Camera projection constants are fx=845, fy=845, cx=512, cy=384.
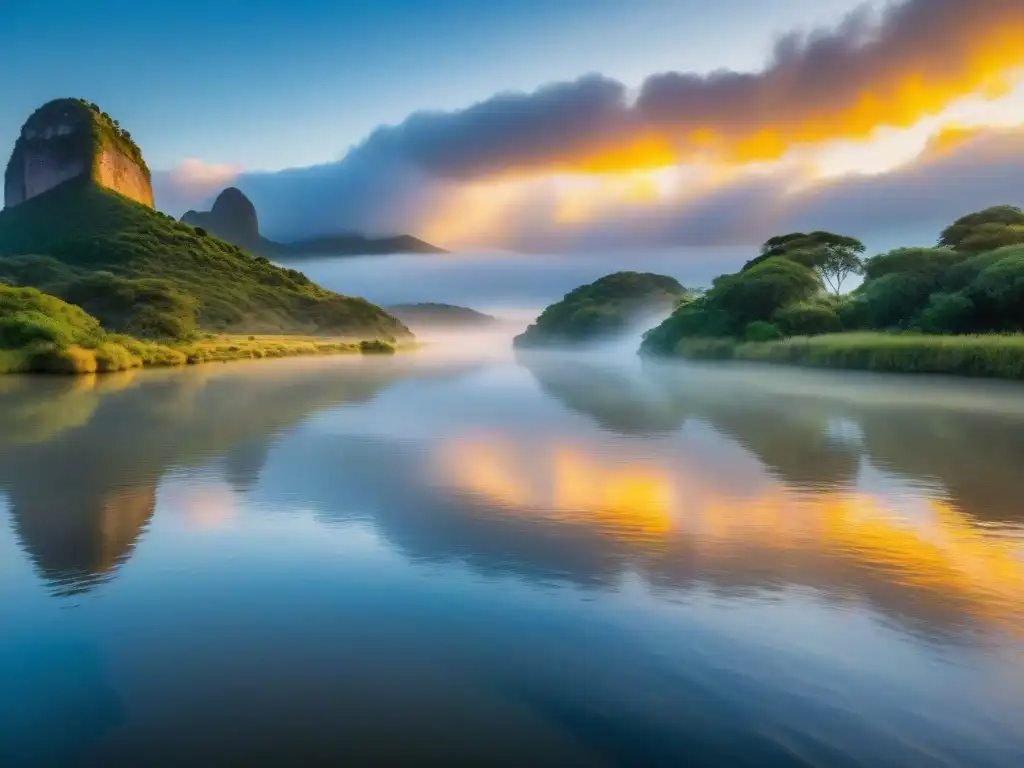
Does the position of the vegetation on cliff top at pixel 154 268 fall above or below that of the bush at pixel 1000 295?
above

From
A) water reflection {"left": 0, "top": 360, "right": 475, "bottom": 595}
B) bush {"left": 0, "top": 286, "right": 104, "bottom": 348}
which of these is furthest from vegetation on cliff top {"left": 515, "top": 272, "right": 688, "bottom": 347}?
water reflection {"left": 0, "top": 360, "right": 475, "bottom": 595}

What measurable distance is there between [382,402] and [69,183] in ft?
509

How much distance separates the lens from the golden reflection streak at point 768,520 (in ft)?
23.4

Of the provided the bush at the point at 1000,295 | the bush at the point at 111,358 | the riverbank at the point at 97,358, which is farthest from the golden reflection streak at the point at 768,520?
the bush at the point at 1000,295

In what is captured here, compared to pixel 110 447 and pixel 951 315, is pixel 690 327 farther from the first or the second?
pixel 110 447

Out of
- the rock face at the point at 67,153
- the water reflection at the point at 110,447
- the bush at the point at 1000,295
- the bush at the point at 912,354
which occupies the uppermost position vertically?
the rock face at the point at 67,153

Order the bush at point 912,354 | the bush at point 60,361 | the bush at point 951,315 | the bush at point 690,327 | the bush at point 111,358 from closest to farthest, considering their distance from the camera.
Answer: the bush at point 912,354
the bush at point 60,361
the bush at point 111,358
the bush at point 951,315
the bush at point 690,327

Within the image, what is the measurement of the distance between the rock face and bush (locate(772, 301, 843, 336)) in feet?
453

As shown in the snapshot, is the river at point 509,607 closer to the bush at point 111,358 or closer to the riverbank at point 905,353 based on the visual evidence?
the riverbank at point 905,353

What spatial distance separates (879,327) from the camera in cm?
5516

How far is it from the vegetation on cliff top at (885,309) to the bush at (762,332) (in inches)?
2.8

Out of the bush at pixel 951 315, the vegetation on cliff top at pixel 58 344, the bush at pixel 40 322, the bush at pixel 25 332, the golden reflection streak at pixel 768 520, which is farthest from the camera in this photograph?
the bush at pixel 951 315

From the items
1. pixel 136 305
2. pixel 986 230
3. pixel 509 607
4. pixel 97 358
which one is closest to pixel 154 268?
pixel 136 305

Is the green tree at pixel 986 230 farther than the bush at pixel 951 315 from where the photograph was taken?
Yes
